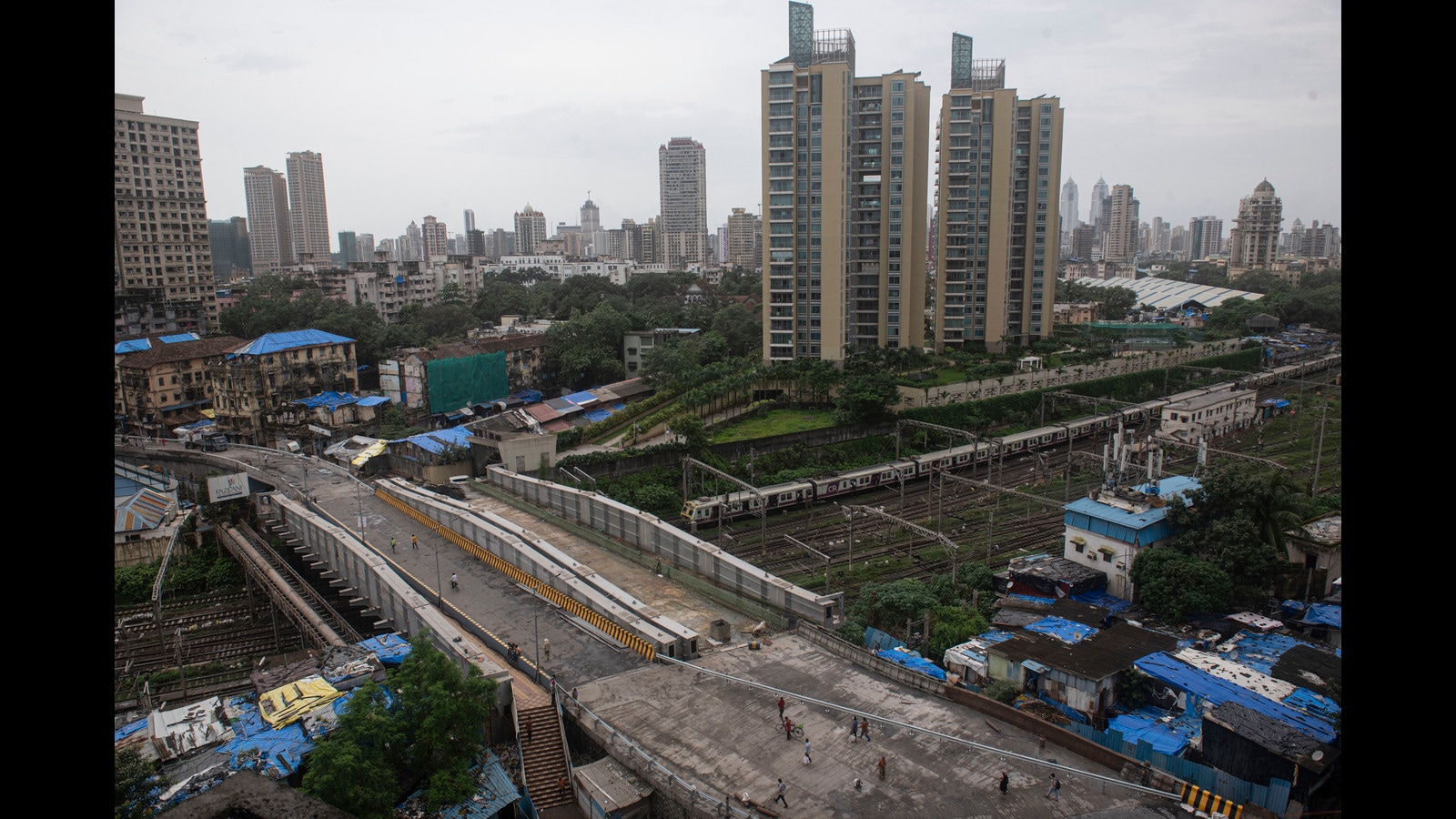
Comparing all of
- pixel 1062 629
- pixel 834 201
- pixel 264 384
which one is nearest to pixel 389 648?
pixel 1062 629

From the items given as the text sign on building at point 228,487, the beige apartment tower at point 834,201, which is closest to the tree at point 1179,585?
the beige apartment tower at point 834,201

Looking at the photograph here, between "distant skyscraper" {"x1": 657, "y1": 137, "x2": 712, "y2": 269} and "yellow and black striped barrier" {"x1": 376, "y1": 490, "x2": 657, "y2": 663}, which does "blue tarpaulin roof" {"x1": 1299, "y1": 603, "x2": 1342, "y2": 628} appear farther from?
"distant skyscraper" {"x1": 657, "y1": 137, "x2": 712, "y2": 269}

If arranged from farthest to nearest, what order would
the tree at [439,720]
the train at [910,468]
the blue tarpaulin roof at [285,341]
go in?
the blue tarpaulin roof at [285,341], the train at [910,468], the tree at [439,720]

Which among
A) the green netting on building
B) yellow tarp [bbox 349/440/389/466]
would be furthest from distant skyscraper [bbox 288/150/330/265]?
yellow tarp [bbox 349/440/389/466]

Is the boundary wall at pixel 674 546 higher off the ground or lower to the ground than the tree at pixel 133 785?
lower

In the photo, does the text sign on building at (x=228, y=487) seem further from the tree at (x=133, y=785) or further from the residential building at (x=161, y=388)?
the tree at (x=133, y=785)

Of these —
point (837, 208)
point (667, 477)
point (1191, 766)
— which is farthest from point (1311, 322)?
point (1191, 766)
